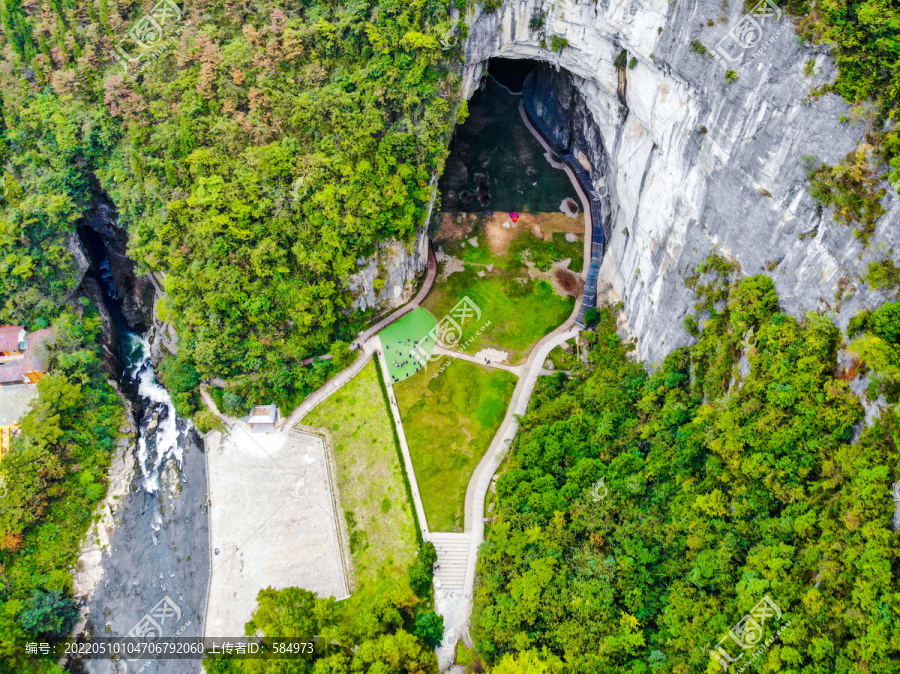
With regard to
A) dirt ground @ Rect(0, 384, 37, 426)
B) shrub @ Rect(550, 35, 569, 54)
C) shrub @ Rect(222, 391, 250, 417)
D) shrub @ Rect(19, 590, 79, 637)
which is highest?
shrub @ Rect(550, 35, 569, 54)

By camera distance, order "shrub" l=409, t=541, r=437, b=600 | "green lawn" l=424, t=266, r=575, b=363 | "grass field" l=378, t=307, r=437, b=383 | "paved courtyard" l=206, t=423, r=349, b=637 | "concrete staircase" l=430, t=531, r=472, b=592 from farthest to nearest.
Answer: "green lawn" l=424, t=266, r=575, b=363 < "grass field" l=378, t=307, r=437, b=383 < "paved courtyard" l=206, t=423, r=349, b=637 < "concrete staircase" l=430, t=531, r=472, b=592 < "shrub" l=409, t=541, r=437, b=600

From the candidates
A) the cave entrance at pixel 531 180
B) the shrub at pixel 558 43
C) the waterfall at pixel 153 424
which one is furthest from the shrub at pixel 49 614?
the shrub at pixel 558 43

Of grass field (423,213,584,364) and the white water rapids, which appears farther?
grass field (423,213,584,364)

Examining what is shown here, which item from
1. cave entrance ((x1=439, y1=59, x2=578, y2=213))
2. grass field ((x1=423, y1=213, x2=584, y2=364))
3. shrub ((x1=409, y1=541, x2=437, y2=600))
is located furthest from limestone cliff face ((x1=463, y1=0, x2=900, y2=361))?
shrub ((x1=409, y1=541, x2=437, y2=600))

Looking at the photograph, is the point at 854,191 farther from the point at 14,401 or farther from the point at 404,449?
the point at 14,401

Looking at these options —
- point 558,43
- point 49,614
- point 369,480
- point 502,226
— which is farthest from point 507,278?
point 49,614

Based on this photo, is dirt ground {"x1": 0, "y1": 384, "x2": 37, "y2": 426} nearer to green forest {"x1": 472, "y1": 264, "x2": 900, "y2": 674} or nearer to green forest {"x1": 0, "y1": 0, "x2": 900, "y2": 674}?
green forest {"x1": 0, "y1": 0, "x2": 900, "y2": 674}

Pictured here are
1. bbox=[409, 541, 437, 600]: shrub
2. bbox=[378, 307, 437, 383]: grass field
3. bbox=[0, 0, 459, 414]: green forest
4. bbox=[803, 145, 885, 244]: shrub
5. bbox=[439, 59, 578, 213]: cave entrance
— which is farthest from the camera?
bbox=[439, 59, 578, 213]: cave entrance
